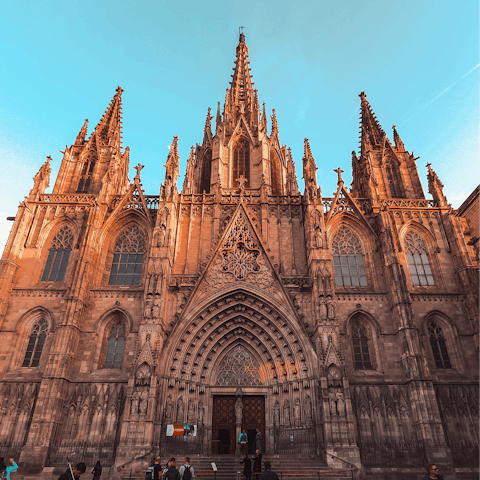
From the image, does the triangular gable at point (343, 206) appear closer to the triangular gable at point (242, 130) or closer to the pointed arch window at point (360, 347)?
the pointed arch window at point (360, 347)

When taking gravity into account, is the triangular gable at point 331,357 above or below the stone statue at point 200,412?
above

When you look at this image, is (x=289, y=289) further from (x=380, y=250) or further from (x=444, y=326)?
(x=444, y=326)

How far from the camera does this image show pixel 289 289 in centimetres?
2083

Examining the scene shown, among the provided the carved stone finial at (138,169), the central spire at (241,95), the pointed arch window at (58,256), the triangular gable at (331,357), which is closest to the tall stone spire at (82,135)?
the carved stone finial at (138,169)

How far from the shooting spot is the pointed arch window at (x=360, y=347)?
1981 cm

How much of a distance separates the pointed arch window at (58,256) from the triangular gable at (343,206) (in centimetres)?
1637

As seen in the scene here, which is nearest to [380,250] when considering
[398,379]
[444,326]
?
[444,326]

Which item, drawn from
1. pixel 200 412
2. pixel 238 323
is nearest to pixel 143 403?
pixel 200 412

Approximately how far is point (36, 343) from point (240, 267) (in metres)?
11.8

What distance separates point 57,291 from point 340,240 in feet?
56.5

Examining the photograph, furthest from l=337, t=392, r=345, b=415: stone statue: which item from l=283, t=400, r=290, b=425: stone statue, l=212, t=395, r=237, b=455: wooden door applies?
l=212, t=395, r=237, b=455: wooden door

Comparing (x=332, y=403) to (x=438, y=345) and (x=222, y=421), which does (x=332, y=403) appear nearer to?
(x=222, y=421)

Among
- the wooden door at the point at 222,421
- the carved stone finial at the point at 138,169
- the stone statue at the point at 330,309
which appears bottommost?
the wooden door at the point at 222,421

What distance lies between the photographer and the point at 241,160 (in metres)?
30.2
